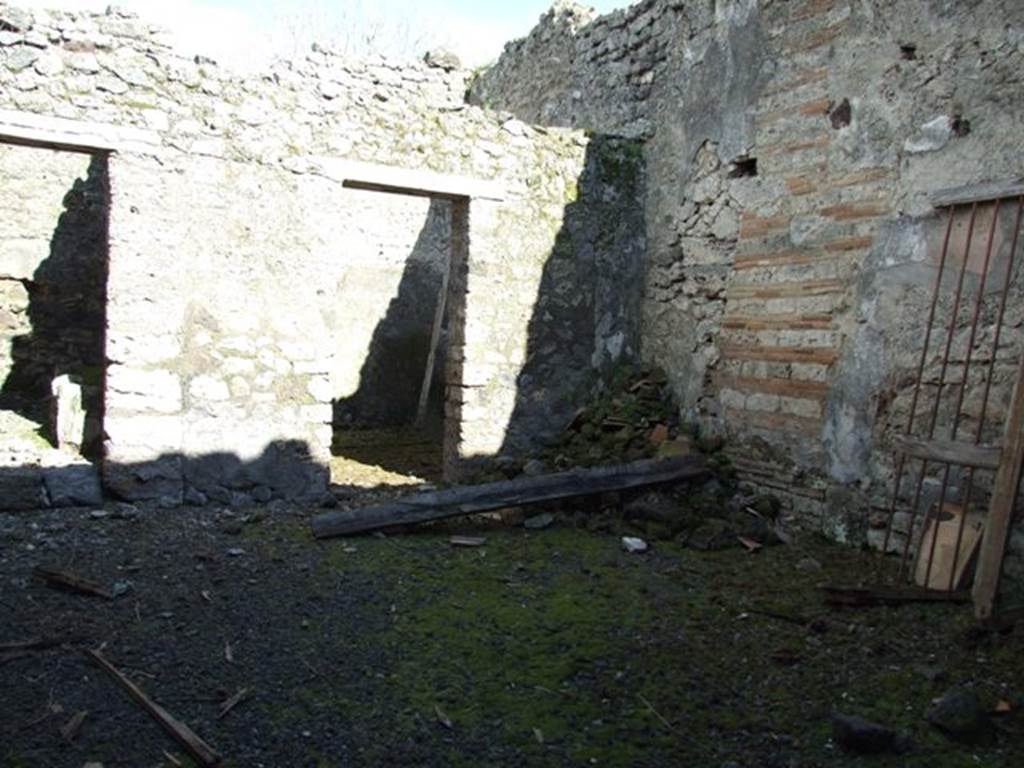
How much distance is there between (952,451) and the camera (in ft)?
13.8

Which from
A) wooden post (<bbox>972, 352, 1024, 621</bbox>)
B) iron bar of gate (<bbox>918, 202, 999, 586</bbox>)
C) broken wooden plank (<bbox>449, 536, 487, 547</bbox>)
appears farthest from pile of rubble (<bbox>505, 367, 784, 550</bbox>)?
wooden post (<bbox>972, 352, 1024, 621</bbox>)

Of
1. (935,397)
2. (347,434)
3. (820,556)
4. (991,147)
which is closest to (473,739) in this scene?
(820,556)

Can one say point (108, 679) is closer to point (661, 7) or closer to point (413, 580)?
point (413, 580)

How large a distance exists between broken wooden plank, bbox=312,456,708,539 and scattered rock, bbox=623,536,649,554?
1.77ft

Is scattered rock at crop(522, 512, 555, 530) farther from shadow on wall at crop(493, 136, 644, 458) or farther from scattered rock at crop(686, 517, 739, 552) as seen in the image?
shadow on wall at crop(493, 136, 644, 458)

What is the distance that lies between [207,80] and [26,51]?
3.36ft

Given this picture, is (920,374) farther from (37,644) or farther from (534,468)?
(37,644)

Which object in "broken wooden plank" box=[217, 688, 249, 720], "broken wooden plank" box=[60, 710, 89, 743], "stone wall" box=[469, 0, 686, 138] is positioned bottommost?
"broken wooden plank" box=[60, 710, 89, 743]

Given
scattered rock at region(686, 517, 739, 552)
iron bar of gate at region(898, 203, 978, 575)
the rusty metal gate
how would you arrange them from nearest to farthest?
the rusty metal gate → iron bar of gate at region(898, 203, 978, 575) → scattered rock at region(686, 517, 739, 552)

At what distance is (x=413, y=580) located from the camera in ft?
14.5

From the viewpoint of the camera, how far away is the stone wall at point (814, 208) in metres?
4.64

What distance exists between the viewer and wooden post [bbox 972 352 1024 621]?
149 inches

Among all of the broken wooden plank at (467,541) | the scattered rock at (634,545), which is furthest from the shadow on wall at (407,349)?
the scattered rock at (634,545)

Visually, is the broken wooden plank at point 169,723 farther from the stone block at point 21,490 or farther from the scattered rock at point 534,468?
the scattered rock at point 534,468
